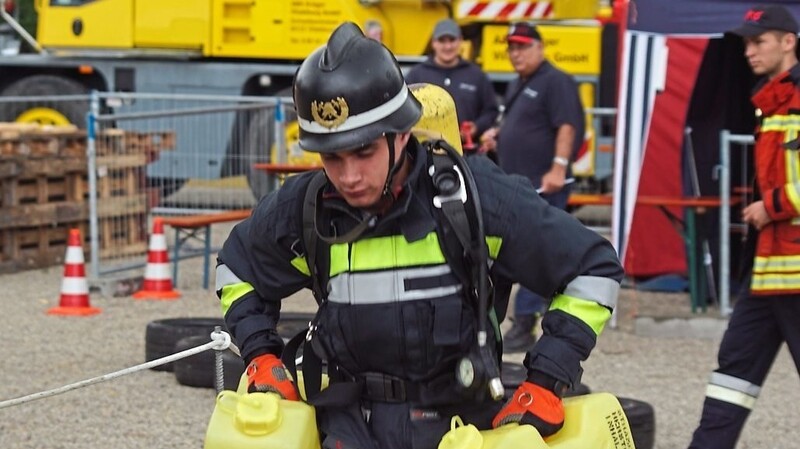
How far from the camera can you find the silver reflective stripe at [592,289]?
139 inches

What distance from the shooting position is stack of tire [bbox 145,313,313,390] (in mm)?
7738

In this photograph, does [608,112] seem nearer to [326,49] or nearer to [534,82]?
[534,82]

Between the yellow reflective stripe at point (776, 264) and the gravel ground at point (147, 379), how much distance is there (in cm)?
136

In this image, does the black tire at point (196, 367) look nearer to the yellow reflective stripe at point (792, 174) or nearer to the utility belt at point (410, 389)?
the yellow reflective stripe at point (792, 174)

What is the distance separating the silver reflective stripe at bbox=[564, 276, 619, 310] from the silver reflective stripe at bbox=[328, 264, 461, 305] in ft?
0.87

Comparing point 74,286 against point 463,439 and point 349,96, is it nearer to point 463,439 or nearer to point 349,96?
point 349,96

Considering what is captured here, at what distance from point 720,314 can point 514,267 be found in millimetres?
7306

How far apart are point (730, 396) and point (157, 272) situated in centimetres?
Result: 636

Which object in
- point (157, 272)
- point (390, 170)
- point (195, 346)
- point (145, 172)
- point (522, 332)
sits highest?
point (390, 170)

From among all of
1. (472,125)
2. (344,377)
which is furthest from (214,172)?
(344,377)

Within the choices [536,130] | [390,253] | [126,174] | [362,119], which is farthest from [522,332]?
[362,119]

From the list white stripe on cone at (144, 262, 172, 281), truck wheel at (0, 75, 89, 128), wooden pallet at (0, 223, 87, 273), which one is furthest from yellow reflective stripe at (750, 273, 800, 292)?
truck wheel at (0, 75, 89, 128)

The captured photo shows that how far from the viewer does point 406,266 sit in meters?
3.47

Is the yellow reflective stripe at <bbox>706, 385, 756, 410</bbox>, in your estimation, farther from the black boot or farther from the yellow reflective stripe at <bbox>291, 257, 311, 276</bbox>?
the black boot
